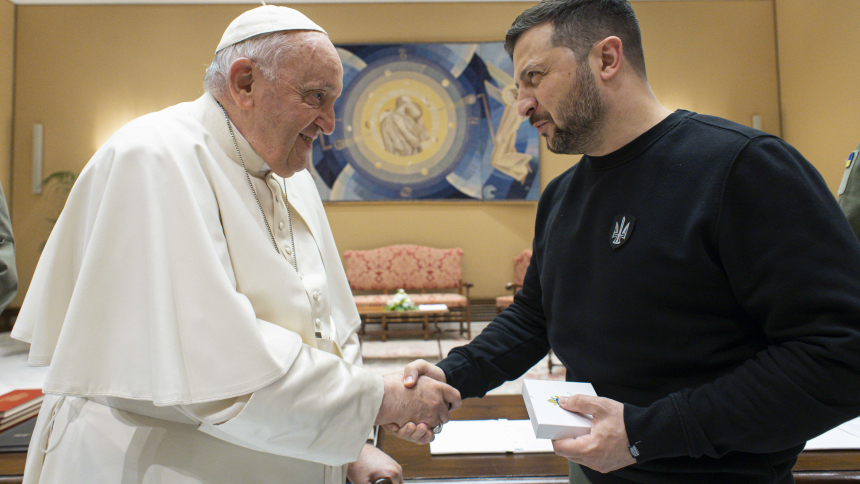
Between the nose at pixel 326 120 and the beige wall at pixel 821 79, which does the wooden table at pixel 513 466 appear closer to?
the nose at pixel 326 120

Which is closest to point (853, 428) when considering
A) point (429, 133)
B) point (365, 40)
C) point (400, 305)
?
point (400, 305)

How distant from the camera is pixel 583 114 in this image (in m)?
1.18

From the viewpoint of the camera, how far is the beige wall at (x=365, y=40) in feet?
23.8

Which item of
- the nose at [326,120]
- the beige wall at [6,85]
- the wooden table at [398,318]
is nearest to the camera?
the nose at [326,120]

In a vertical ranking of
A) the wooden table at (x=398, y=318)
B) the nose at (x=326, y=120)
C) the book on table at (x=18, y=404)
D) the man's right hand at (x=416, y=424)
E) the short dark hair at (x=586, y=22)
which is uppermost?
the short dark hair at (x=586, y=22)

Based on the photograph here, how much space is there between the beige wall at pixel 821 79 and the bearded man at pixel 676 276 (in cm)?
651

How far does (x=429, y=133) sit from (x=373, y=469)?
6.48 m

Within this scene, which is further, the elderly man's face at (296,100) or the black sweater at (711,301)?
the elderly man's face at (296,100)

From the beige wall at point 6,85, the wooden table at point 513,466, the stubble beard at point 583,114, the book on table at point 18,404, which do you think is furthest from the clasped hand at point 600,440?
the beige wall at point 6,85

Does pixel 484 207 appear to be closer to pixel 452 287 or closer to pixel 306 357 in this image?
pixel 452 287

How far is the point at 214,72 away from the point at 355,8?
6835mm

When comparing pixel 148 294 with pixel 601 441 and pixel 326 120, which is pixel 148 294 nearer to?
pixel 326 120

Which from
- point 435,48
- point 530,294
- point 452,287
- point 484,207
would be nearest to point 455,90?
point 435,48

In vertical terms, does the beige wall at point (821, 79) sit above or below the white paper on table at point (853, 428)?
above
